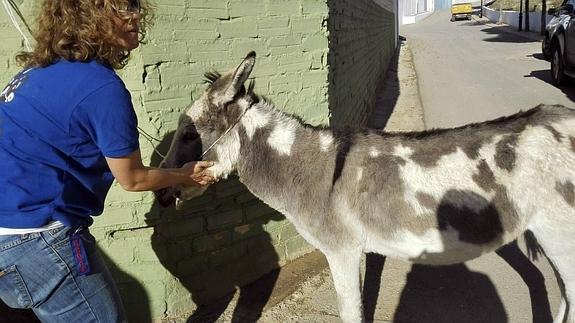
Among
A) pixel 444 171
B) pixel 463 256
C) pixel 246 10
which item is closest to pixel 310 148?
pixel 444 171

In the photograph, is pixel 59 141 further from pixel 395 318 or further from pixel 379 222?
pixel 395 318

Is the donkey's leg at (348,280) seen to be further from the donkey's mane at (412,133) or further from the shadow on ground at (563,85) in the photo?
the shadow on ground at (563,85)

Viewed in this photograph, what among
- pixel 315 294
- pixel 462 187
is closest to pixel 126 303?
pixel 315 294

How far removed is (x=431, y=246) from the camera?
107 inches

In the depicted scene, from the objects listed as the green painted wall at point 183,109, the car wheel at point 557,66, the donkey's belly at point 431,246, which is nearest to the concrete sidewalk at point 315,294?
the green painted wall at point 183,109

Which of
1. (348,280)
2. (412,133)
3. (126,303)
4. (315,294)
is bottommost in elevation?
(315,294)

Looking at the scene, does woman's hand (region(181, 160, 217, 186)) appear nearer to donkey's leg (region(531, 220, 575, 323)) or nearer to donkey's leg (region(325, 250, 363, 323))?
donkey's leg (region(325, 250, 363, 323))

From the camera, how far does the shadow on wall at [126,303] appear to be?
3396mm

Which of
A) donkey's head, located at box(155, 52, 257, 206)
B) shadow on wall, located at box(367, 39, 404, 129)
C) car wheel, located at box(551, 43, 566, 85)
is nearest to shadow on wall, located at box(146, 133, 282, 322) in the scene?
donkey's head, located at box(155, 52, 257, 206)

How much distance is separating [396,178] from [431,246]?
0.43 meters

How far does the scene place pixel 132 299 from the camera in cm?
351

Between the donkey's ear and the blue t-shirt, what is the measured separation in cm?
89

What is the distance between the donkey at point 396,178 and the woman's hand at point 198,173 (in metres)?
0.06

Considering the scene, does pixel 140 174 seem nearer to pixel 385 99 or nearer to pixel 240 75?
pixel 240 75
